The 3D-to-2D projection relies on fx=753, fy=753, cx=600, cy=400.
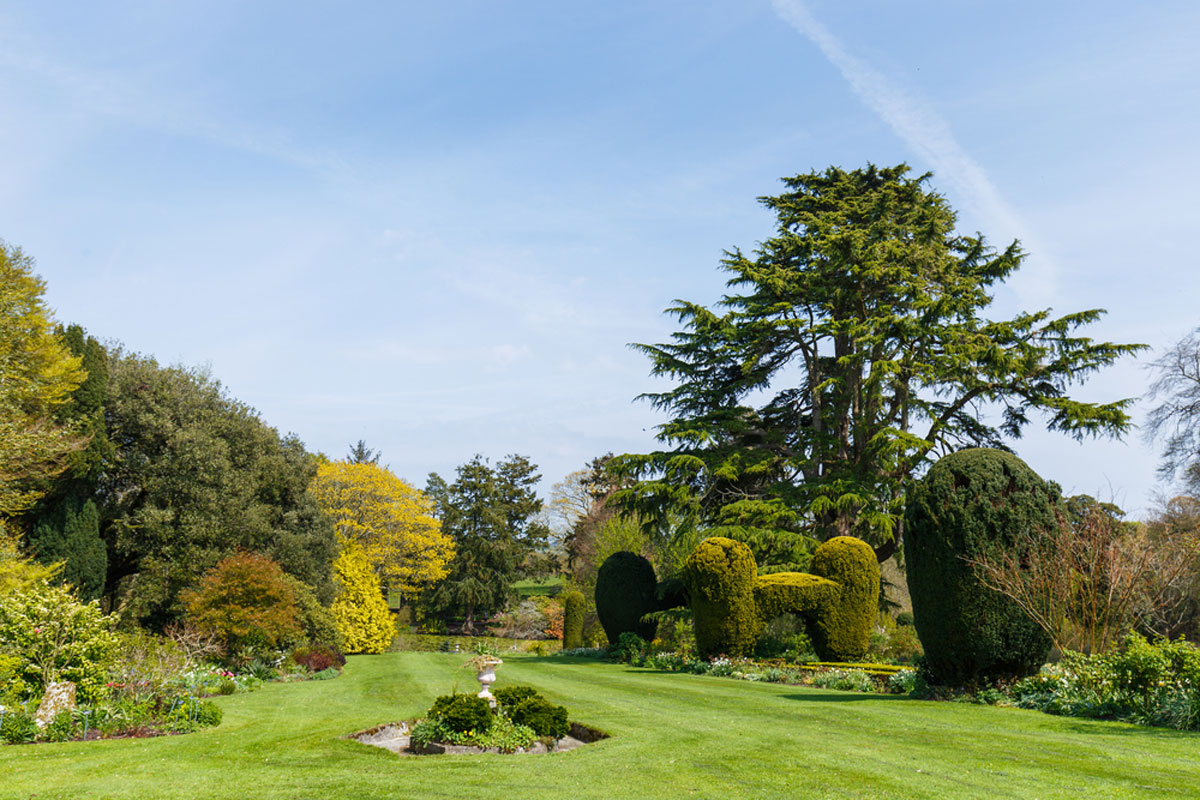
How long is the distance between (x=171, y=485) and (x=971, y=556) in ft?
84.3

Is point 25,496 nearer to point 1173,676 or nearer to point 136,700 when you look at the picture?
point 136,700

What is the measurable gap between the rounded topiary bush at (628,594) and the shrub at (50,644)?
1764 centimetres

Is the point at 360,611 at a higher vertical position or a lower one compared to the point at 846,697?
lower

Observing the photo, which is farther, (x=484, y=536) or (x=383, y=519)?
(x=484, y=536)

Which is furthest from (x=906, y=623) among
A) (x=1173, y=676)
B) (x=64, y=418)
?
(x=64, y=418)

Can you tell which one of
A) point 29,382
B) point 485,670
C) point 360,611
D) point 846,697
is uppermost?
point 29,382

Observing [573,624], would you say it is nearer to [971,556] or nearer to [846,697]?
[846,697]

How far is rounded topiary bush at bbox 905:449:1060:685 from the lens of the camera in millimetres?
12312

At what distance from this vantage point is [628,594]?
2666 cm

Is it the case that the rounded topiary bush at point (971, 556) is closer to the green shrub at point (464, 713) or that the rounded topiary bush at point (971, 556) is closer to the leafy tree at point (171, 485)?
the green shrub at point (464, 713)

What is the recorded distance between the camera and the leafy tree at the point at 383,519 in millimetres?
40500

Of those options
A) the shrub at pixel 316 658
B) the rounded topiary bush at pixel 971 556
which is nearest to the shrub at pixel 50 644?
the shrub at pixel 316 658

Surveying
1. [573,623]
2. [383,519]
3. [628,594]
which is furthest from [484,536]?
[628,594]

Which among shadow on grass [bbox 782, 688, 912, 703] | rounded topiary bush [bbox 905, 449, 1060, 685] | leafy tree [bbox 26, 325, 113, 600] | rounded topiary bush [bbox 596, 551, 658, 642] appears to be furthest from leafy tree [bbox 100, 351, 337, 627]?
rounded topiary bush [bbox 905, 449, 1060, 685]
